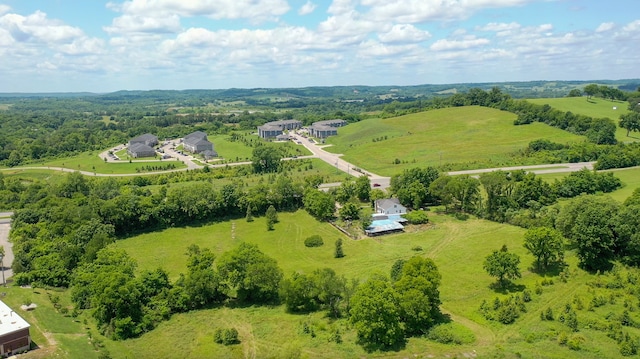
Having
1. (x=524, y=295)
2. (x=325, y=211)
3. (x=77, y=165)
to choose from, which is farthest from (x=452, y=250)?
(x=77, y=165)

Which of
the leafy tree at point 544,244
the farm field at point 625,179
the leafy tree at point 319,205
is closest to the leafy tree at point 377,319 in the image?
the leafy tree at point 544,244

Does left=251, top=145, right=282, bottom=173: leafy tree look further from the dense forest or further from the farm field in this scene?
the farm field

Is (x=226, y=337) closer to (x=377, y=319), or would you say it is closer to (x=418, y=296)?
(x=377, y=319)

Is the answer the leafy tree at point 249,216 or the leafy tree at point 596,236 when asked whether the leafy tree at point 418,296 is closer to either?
the leafy tree at point 596,236

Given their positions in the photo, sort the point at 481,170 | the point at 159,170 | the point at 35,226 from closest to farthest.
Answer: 1. the point at 35,226
2. the point at 481,170
3. the point at 159,170

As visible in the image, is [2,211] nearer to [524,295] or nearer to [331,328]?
[331,328]

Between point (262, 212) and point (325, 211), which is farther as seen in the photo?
point (262, 212)

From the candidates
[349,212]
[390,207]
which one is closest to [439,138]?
[390,207]
